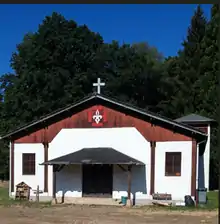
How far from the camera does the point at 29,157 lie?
20.5 meters

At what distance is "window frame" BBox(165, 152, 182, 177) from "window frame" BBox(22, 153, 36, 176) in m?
7.13

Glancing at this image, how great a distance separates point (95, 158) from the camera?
59.9 feet

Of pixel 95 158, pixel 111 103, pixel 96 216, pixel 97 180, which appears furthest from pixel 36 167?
pixel 96 216

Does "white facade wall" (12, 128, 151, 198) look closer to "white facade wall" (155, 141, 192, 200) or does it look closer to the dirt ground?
"white facade wall" (155, 141, 192, 200)

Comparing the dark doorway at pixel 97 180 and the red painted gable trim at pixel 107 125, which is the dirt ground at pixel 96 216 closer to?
the dark doorway at pixel 97 180

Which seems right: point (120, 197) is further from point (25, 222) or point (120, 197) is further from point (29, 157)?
point (25, 222)

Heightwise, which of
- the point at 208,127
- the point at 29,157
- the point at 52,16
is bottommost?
the point at 29,157

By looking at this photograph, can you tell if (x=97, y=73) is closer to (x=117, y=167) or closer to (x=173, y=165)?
(x=117, y=167)

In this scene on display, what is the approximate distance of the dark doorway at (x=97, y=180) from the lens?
19375 millimetres

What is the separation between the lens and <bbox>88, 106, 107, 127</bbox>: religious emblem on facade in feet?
64.7

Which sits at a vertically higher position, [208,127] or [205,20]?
[205,20]

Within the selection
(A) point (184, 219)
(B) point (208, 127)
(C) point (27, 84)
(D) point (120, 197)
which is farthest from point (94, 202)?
(C) point (27, 84)

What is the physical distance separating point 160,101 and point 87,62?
33.2ft

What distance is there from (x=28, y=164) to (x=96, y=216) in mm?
7362
